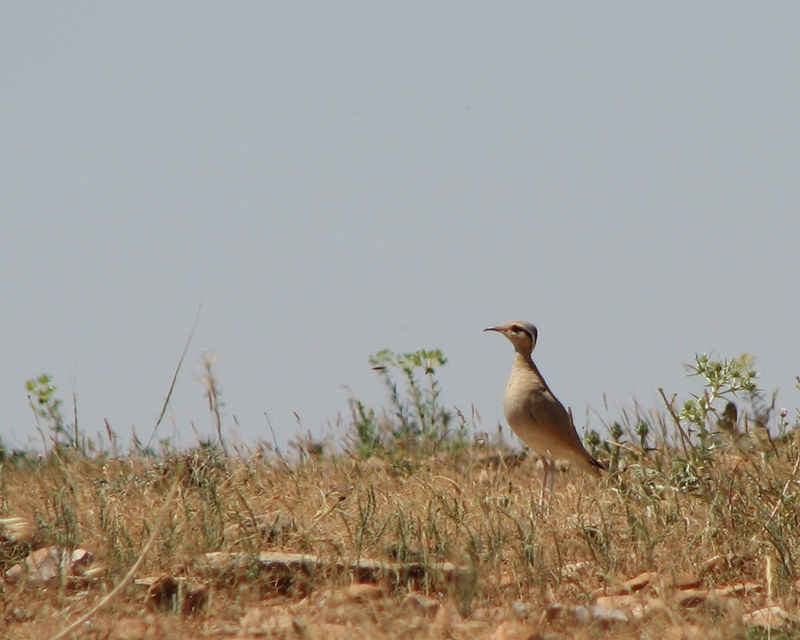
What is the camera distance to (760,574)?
15.8 ft

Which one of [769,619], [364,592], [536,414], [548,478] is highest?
[536,414]

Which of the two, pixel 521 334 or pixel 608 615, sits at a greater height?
pixel 521 334

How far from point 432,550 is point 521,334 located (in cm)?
405

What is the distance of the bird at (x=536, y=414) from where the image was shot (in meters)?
7.88

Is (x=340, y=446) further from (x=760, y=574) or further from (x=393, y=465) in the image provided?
(x=760, y=574)

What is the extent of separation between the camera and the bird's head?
8734mm

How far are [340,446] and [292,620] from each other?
4168 mm

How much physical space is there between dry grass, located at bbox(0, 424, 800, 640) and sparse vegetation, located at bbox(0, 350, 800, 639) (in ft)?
0.04

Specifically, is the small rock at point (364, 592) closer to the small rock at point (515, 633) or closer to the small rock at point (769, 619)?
the small rock at point (515, 633)

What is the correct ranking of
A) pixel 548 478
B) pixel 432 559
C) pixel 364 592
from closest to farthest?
pixel 364 592 → pixel 432 559 → pixel 548 478

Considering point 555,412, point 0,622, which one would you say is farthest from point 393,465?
point 0,622

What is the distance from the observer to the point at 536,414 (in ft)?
26.9

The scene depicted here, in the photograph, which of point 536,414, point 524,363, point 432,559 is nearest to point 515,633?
point 432,559

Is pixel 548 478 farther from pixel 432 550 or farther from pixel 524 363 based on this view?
pixel 432 550
